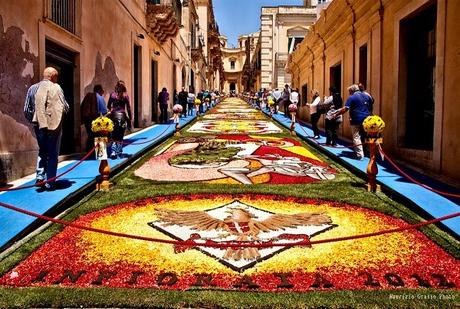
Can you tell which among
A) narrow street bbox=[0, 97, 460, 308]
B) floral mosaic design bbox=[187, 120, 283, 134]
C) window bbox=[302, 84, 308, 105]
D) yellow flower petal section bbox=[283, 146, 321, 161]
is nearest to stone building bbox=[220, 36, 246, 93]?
window bbox=[302, 84, 308, 105]

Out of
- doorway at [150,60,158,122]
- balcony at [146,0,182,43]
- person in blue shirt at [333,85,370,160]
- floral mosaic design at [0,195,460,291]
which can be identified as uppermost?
balcony at [146,0,182,43]

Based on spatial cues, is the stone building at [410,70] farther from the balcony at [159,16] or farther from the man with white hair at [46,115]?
the balcony at [159,16]

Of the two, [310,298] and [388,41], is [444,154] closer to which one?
[388,41]

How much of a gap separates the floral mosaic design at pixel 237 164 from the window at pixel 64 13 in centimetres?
341

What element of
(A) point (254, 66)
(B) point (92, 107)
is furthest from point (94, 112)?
(A) point (254, 66)

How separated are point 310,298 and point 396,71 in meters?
7.87

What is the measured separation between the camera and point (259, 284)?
11.3ft

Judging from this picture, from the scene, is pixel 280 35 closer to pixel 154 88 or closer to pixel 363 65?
pixel 154 88

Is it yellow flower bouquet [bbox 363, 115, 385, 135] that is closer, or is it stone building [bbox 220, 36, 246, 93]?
yellow flower bouquet [bbox 363, 115, 385, 135]

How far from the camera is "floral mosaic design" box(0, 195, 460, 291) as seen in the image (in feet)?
11.5

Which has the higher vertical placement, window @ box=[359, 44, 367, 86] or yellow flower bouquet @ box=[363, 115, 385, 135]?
window @ box=[359, 44, 367, 86]

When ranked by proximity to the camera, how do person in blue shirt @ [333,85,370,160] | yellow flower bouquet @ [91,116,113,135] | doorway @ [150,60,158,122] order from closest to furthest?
yellow flower bouquet @ [91,116,113,135] → person in blue shirt @ [333,85,370,160] → doorway @ [150,60,158,122]

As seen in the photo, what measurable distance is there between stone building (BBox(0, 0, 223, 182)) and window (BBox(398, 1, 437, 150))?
716cm

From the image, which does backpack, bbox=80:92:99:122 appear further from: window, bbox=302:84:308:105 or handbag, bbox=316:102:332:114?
window, bbox=302:84:308:105
